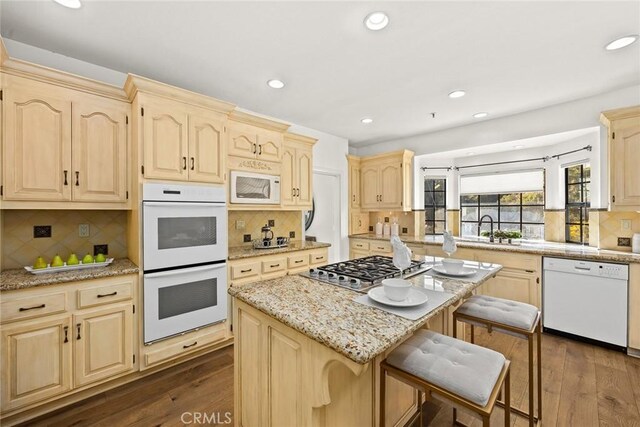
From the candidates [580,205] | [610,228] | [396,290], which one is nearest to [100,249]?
[396,290]

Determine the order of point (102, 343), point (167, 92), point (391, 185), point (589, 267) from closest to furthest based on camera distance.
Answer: point (102, 343) < point (167, 92) < point (589, 267) < point (391, 185)

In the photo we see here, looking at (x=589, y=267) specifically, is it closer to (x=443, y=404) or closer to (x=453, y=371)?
(x=443, y=404)

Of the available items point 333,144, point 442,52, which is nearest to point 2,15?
point 442,52

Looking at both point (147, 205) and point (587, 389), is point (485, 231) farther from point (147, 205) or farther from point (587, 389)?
point (147, 205)

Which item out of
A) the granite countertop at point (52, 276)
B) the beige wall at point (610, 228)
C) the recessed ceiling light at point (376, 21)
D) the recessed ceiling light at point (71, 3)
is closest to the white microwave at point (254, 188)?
the granite countertop at point (52, 276)

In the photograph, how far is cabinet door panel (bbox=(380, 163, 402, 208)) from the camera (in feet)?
14.4

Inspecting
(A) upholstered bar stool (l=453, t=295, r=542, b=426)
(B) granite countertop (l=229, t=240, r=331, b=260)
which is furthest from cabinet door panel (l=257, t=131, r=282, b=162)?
(A) upholstered bar stool (l=453, t=295, r=542, b=426)

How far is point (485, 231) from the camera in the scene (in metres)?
4.16

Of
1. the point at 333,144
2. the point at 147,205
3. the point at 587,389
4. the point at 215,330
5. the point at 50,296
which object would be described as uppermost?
the point at 333,144

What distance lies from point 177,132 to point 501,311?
9.11 ft

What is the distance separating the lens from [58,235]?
2158 mm

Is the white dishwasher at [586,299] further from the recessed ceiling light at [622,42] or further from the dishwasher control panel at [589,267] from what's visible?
the recessed ceiling light at [622,42]

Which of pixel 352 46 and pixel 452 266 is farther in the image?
pixel 352 46

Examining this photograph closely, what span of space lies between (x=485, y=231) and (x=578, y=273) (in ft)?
4.94
